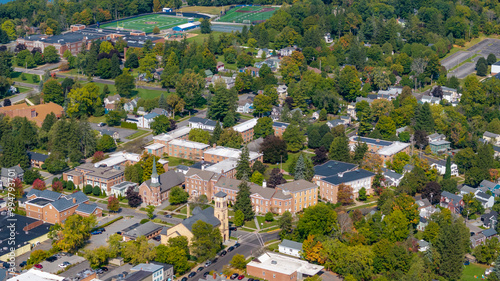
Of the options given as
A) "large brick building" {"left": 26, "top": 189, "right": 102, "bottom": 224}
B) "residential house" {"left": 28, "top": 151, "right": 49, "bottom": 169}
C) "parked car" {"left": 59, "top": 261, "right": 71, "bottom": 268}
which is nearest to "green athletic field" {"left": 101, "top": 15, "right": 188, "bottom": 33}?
"residential house" {"left": 28, "top": 151, "right": 49, "bottom": 169}

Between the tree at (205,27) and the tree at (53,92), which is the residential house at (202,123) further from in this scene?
the tree at (205,27)

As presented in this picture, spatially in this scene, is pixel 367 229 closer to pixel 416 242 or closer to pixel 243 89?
pixel 416 242

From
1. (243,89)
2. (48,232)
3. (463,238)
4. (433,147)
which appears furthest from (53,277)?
(243,89)

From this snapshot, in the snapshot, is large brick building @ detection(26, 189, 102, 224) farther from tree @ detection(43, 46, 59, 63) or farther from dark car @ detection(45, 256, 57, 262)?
tree @ detection(43, 46, 59, 63)

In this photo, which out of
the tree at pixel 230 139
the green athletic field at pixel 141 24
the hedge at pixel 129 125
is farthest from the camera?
the green athletic field at pixel 141 24

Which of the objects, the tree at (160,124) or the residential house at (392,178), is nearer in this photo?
the residential house at (392,178)

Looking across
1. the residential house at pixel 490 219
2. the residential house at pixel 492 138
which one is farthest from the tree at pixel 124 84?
the residential house at pixel 490 219
